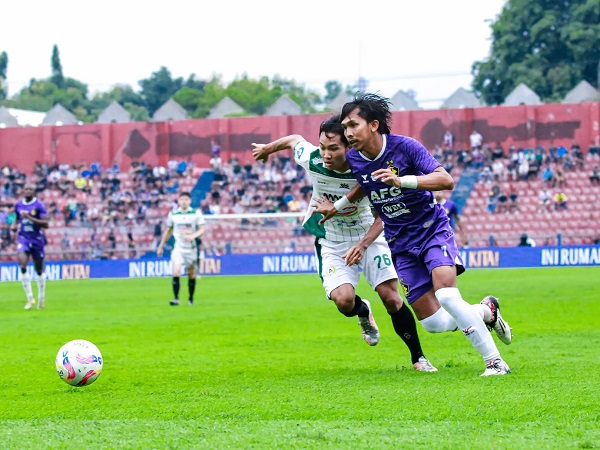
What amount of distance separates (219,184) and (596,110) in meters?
18.3

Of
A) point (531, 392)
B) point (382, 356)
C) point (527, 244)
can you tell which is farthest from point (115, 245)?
point (531, 392)

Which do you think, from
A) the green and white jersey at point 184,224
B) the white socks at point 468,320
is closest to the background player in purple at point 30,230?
the green and white jersey at point 184,224

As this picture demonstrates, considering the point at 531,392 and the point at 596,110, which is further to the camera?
the point at 596,110

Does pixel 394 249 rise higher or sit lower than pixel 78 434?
higher

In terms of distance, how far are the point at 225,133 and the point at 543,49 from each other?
3480 centimetres

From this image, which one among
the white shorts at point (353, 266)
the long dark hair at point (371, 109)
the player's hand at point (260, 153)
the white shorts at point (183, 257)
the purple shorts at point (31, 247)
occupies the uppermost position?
the long dark hair at point (371, 109)

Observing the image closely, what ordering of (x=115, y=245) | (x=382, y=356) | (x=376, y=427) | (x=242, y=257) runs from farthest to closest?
(x=115, y=245) → (x=242, y=257) → (x=382, y=356) → (x=376, y=427)

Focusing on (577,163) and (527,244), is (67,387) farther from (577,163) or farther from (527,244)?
(577,163)

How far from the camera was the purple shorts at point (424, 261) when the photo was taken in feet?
27.5

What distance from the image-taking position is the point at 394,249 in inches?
344

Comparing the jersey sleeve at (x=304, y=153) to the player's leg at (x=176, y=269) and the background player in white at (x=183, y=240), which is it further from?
the player's leg at (x=176, y=269)

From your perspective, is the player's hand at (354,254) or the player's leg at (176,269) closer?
the player's hand at (354,254)

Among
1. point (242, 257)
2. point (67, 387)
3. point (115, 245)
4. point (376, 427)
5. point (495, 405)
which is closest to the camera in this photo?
point (376, 427)

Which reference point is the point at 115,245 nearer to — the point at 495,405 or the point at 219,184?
the point at 219,184
